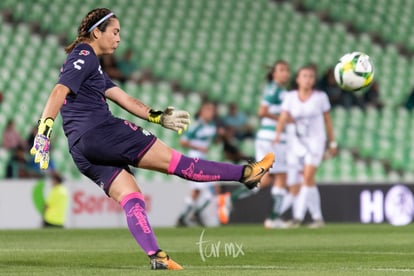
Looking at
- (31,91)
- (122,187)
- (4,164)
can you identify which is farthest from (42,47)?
(122,187)

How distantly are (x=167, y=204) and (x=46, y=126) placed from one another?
9523 millimetres

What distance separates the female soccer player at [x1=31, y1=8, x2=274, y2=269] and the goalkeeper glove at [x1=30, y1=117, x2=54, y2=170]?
0.27 meters

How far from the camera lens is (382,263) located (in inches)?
320

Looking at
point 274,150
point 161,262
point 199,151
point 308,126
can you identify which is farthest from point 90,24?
point 199,151

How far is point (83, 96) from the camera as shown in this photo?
24.8 ft

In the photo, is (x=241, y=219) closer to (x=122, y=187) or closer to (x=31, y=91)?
(x=31, y=91)

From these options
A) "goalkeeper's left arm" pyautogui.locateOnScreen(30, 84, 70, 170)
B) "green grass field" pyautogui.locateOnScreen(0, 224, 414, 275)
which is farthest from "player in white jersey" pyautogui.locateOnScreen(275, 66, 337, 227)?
"goalkeeper's left arm" pyautogui.locateOnScreen(30, 84, 70, 170)

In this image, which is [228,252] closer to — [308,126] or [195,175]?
Result: [195,175]

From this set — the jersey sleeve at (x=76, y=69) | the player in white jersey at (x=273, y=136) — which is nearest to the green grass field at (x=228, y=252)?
the player in white jersey at (x=273, y=136)

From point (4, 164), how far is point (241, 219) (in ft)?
12.5

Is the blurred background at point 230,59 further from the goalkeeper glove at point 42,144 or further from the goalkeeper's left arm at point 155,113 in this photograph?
the goalkeeper glove at point 42,144

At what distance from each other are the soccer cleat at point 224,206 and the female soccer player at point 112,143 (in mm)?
8082

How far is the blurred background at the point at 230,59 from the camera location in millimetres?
18859

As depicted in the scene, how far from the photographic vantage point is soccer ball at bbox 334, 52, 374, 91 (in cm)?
1166
